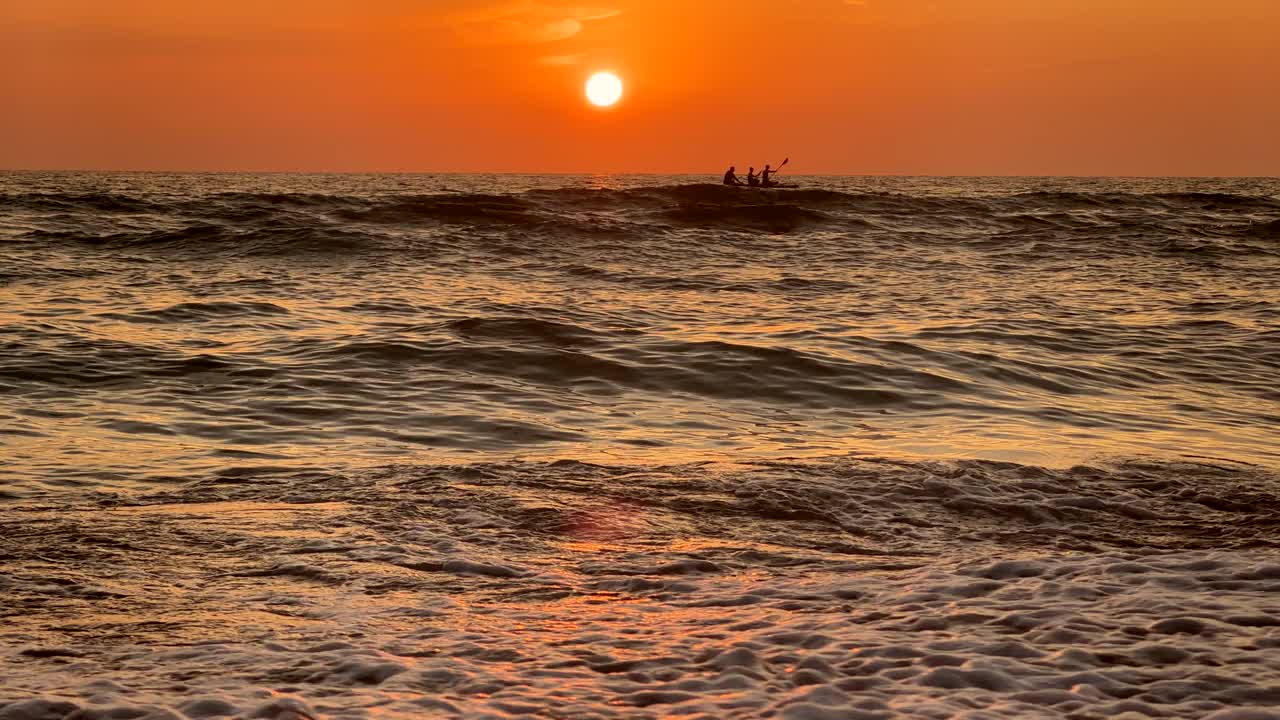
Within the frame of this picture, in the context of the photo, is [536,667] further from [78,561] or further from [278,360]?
[278,360]

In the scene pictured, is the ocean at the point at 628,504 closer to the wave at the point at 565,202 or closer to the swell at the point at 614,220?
the swell at the point at 614,220

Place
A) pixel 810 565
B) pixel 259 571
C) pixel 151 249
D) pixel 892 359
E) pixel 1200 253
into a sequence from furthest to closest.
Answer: pixel 1200 253 < pixel 151 249 < pixel 892 359 < pixel 810 565 < pixel 259 571

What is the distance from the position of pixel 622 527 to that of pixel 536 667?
193 centimetres

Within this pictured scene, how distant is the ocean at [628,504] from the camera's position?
3.85 m

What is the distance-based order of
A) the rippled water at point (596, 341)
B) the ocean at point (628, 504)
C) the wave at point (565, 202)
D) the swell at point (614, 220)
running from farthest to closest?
the wave at point (565, 202) → the swell at point (614, 220) → the rippled water at point (596, 341) → the ocean at point (628, 504)

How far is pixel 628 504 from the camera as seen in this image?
630 cm

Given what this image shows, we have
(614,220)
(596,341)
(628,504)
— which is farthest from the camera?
(614,220)

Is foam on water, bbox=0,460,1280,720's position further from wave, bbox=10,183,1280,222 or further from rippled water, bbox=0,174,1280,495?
wave, bbox=10,183,1280,222

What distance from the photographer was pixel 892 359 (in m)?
12.2

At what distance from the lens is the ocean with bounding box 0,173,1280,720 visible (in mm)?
3848

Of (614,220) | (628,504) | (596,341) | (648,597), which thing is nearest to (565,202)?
(614,220)

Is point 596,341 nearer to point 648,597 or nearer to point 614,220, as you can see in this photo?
point 648,597

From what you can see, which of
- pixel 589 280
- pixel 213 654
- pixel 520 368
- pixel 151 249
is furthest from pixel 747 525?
pixel 151 249

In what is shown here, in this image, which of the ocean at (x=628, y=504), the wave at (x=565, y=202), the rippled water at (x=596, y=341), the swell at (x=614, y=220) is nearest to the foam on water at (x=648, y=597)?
the ocean at (x=628, y=504)
